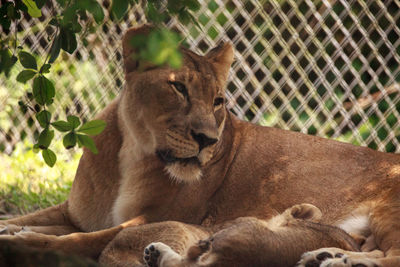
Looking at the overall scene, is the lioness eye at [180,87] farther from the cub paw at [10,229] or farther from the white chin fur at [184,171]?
the cub paw at [10,229]

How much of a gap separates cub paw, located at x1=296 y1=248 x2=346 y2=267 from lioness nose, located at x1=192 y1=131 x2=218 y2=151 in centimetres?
71

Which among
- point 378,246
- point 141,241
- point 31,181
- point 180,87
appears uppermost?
point 180,87

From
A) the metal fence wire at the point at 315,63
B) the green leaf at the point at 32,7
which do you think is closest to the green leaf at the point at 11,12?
the green leaf at the point at 32,7

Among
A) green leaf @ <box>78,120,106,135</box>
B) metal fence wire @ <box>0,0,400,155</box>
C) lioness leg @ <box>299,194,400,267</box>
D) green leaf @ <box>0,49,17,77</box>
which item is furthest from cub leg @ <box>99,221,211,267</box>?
metal fence wire @ <box>0,0,400,155</box>

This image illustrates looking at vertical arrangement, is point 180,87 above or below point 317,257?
above

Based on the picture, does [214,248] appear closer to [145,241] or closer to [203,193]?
[145,241]

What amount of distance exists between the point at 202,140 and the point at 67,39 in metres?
0.88

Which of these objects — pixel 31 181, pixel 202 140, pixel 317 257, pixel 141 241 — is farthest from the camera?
pixel 31 181

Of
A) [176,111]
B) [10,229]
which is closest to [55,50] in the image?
[176,111]

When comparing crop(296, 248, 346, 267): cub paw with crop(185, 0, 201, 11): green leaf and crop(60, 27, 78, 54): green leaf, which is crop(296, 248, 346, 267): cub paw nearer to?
crop(60, 27, 78, 54): green leaf

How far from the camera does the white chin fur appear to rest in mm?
2896

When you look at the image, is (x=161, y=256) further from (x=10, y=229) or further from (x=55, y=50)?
(x=10, y=229)

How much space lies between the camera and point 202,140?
9.37 ft

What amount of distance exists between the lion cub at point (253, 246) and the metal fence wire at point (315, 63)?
2.42 metres
